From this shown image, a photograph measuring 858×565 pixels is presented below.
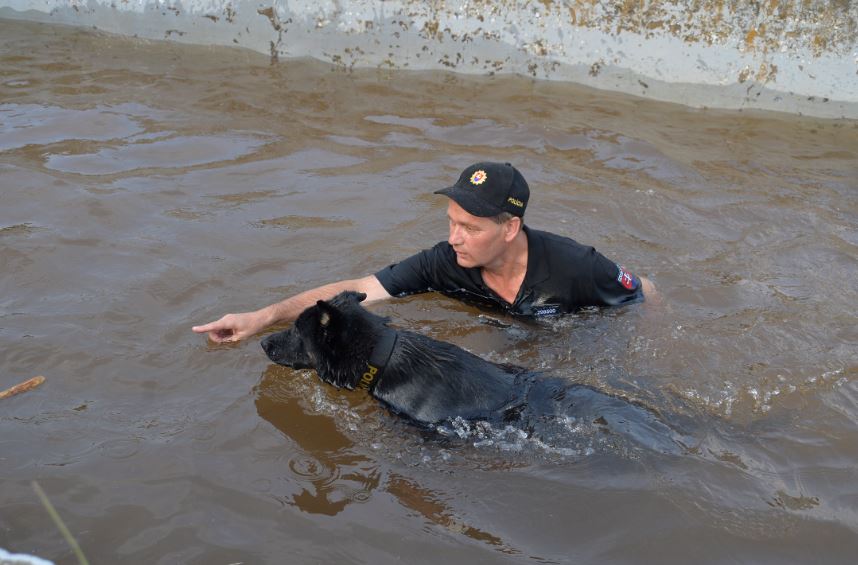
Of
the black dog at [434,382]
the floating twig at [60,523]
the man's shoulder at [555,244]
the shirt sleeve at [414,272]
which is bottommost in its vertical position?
the floating twig at [60,523]

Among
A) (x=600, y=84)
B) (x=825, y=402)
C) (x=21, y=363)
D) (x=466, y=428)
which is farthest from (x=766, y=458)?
(x=600, y=84)

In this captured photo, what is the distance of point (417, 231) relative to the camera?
284 inches

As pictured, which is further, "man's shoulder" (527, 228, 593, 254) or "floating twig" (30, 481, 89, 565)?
"man's shoulder" (527, 228, 593, 254)

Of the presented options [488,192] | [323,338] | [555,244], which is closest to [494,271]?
[555,244]

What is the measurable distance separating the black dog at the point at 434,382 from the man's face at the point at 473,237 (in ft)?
2.71

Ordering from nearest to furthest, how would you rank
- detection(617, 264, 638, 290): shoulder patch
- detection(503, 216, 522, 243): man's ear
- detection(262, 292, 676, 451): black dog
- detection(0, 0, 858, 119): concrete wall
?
detection(262, 292, 676, 451): black dog < detection(503, 216, 522, 243): man's ear < detection(617, 264, 638, 290): shoulder patch < detection(0, 0, 858, 119): concrete wall

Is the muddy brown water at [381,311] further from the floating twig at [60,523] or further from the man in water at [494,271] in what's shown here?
the man in water at [494,271]

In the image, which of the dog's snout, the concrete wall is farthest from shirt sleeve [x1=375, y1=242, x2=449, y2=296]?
the concrete wall

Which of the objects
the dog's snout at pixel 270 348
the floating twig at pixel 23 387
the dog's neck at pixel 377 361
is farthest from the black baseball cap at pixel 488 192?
the floating twig at pixel 23 387

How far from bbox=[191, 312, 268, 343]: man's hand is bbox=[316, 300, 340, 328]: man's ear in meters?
0.62

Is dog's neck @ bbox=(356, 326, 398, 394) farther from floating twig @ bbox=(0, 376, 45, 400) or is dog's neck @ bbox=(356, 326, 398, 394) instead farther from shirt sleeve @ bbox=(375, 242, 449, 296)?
floating twig @ bbox=(0, 376, 45, 400)

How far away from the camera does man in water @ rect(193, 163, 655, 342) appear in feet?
16.4

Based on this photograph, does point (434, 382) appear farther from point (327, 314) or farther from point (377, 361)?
point (327, 314)

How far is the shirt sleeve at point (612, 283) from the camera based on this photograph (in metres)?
5.44
